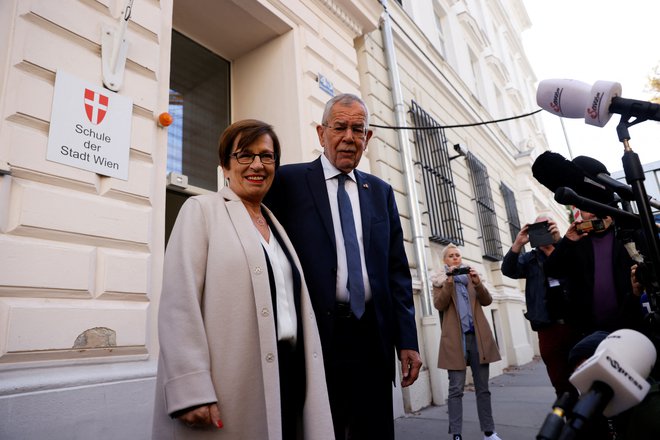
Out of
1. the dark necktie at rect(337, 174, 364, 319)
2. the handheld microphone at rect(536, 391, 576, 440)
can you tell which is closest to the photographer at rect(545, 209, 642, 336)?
the dark necktie at rect(337, 174, 364, 319)

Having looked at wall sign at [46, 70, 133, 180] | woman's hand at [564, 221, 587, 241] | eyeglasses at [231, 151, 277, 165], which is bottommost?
woman's hand at [564, 221, 587, 241]

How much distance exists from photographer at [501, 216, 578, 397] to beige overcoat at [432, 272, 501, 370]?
0.46m

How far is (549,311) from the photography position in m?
3.41

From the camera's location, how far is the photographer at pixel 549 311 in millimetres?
3361

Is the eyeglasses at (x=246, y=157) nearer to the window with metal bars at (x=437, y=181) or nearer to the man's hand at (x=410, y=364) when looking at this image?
the man's hand at (x=410, y=364)

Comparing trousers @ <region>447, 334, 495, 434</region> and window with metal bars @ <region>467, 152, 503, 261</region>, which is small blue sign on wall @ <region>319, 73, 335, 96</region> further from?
window with metal bars @ <region>467, 152, 503, 261</region>

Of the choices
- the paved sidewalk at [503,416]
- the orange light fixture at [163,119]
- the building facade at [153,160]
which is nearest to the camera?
the building facade at [153,160]

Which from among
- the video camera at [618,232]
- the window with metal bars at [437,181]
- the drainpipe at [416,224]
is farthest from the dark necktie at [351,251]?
the window with metal bars at [437,181]

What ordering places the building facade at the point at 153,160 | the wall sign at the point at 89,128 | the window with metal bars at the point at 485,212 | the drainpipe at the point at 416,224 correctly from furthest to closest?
the window with metal bars at the point at 485,212
the drainpipe at the point at 416,224
the wall sign at the point at 89,128
the building facade at the point at 153,160

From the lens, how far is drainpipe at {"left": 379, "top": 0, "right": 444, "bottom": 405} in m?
5.45

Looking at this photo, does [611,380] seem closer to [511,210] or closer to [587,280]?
[587,280]

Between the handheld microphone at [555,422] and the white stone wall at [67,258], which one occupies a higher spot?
the white stone wall at [67,258]

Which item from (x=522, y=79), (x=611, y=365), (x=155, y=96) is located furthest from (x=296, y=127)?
(x=522, y=79)

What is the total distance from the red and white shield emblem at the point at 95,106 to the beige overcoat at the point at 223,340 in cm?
160
